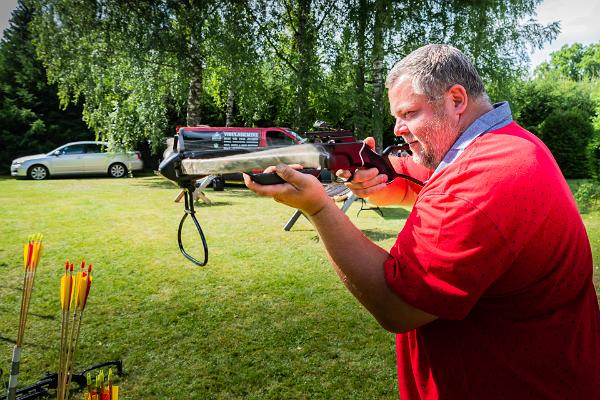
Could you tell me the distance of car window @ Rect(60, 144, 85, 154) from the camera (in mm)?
17125

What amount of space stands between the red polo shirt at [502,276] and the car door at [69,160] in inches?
716

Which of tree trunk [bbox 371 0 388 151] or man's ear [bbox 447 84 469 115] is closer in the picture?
man's ear [bbox 447 84 469 115]

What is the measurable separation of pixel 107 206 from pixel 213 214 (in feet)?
8.66

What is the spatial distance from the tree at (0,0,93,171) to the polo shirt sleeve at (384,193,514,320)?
2169 centimetres

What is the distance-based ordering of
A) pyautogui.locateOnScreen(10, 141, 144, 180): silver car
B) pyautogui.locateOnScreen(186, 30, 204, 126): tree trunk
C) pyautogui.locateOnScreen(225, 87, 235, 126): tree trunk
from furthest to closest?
1. pyautogui.locateOnScreen(10, 141, 144, 180): silver car
2. pyautogui.locateOnScreen(225, 87, 235, 126): tree trunk
3. pyautogui.locateOnScreen(186, 30, 204, 126): tree trunk

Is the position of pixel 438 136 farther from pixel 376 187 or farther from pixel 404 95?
pixel 376 187

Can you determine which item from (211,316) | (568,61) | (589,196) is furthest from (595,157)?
(568,61)

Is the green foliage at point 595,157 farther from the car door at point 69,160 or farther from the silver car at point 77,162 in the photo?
the car door at point 69,160

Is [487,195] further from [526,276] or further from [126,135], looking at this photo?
[126,135]

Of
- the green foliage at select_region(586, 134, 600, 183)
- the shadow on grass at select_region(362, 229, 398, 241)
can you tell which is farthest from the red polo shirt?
the green foliage at select_region(586, 134, 600, 183)

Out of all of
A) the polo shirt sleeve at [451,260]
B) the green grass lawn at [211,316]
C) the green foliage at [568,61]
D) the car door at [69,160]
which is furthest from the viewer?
the green foliage at [568,61]

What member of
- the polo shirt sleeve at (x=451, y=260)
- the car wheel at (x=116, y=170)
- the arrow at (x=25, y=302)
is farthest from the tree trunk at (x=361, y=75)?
the polo shirt sleeve at (x=451, y=260)

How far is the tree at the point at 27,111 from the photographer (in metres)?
19.4

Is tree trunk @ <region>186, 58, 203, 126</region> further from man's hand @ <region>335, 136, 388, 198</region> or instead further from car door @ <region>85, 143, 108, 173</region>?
man's hand @ <region>335, 136, 388, 198</region>
